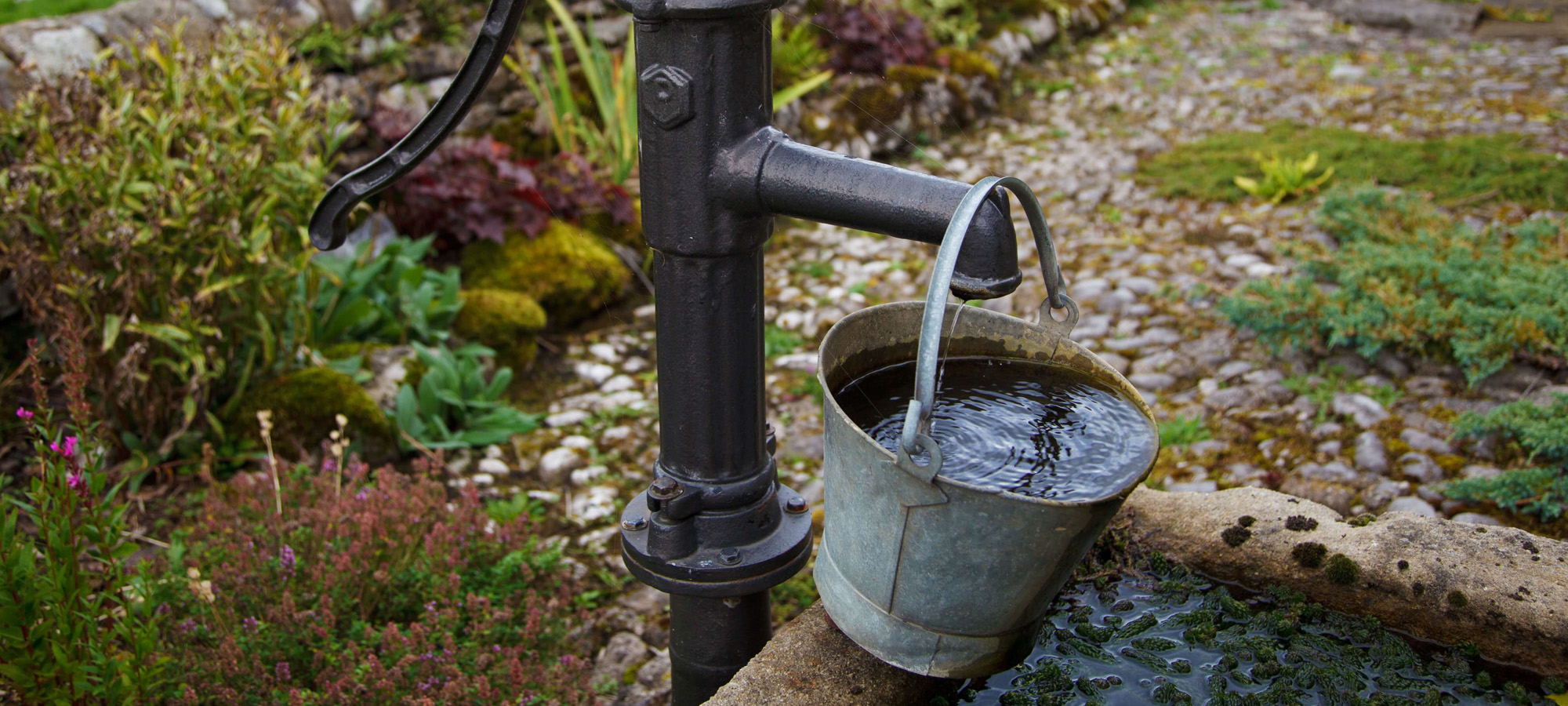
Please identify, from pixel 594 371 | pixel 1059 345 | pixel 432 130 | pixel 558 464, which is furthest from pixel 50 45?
pixel 1059 345

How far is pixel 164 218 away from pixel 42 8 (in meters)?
1.57

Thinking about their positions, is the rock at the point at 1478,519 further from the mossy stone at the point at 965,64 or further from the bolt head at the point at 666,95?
the mossy stone at the point at 965,64

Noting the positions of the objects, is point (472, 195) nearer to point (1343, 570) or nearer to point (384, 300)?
point (384, 300)

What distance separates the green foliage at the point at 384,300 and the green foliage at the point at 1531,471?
321 centimetres

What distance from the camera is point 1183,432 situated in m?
3.41

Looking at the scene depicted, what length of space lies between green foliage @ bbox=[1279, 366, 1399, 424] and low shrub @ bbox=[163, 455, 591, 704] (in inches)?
95.5

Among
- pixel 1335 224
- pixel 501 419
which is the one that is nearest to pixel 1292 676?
pixel 501 419

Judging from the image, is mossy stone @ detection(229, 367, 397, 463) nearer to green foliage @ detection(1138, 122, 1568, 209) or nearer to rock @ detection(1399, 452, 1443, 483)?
rock @ detection(1399, 452, 1443, 483)

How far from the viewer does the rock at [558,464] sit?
3.48 metres

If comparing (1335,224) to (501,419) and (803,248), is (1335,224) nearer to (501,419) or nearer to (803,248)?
(803,248)

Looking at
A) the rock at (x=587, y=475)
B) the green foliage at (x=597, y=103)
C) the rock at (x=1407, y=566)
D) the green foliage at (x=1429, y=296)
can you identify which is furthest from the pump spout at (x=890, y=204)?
the green foliage at (x=597, y=103)

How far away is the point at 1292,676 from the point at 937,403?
2.39 ft

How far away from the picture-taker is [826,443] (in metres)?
1.65

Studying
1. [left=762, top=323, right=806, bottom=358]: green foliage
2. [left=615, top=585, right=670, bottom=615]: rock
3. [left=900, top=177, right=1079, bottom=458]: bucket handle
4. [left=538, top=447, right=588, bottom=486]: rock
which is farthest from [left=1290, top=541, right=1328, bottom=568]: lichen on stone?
[left=762, top=323, right=806, bottom=358]: green foliage
